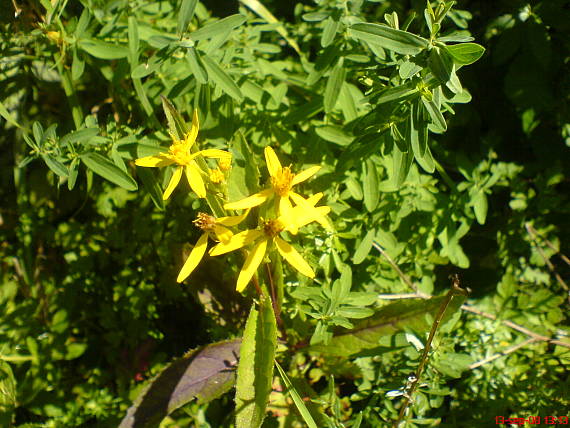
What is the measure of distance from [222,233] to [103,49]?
0.88 m

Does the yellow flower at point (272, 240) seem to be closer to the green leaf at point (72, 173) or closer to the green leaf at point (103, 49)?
the green leaf at point (72, 173)

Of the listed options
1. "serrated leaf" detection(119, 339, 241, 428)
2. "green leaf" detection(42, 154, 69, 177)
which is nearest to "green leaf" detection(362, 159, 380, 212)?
"serrated leaf" detection(119, 339, 241, 428)

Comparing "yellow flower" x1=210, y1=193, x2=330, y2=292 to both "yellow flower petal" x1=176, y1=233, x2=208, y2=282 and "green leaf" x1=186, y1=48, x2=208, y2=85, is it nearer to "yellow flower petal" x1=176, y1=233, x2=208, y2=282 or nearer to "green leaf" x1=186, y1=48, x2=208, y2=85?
"yellow flower petal" x1=176, y1=233, x2=208, y2=282

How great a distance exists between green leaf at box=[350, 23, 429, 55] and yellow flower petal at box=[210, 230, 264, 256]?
24.9 inches

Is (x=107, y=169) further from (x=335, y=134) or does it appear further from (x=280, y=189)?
(x=335, y=134)

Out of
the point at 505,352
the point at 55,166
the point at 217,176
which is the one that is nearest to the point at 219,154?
the point at 217,176

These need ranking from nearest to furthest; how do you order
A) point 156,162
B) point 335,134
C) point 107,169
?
point 156,162
point 107,169
point 335,134

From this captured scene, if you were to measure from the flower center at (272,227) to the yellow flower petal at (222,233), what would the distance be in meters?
0.10

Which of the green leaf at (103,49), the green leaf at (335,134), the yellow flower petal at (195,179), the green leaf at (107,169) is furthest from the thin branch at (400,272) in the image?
the green leaf at (103,49)

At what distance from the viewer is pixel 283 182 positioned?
4.58ft

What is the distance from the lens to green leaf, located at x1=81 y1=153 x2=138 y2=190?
5.47ft

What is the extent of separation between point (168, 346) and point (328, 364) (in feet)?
2.76

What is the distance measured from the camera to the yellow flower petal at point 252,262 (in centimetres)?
134

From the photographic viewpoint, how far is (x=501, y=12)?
2.30 m
